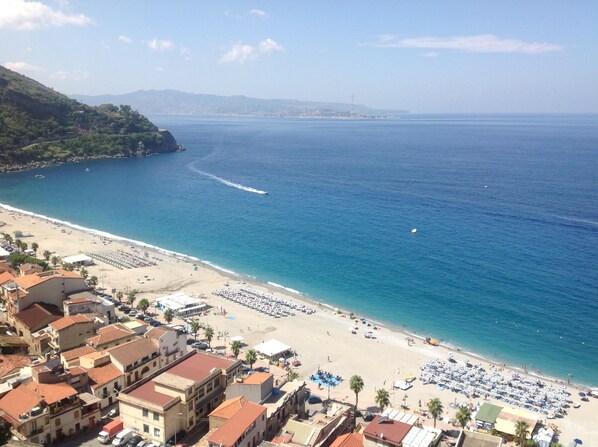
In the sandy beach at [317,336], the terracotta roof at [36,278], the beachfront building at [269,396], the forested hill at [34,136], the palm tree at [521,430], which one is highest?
the forested hill at [34,136]

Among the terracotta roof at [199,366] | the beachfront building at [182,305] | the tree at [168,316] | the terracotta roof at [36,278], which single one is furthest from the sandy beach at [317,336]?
the terracotta roof at [36,278]

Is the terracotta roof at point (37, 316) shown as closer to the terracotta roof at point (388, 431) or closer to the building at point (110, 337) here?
the building at point (110, 337)

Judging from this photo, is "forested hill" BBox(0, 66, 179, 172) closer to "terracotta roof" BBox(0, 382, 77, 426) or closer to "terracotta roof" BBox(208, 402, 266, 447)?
"terracotta roof" BBox(0, 382, 77, 426)

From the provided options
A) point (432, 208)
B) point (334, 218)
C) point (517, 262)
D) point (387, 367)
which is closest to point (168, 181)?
point (334, 218)

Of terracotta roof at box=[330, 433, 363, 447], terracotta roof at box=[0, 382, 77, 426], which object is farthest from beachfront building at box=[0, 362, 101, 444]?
terracotta roof at box=[330, 433, 363, 447]

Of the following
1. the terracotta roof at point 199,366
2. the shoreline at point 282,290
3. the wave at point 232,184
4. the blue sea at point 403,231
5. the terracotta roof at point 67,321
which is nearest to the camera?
the terracotta roof at point 199,366

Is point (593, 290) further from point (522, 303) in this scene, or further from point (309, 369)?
point (309, 369)

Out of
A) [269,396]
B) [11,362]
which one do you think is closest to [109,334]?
[11,362]
